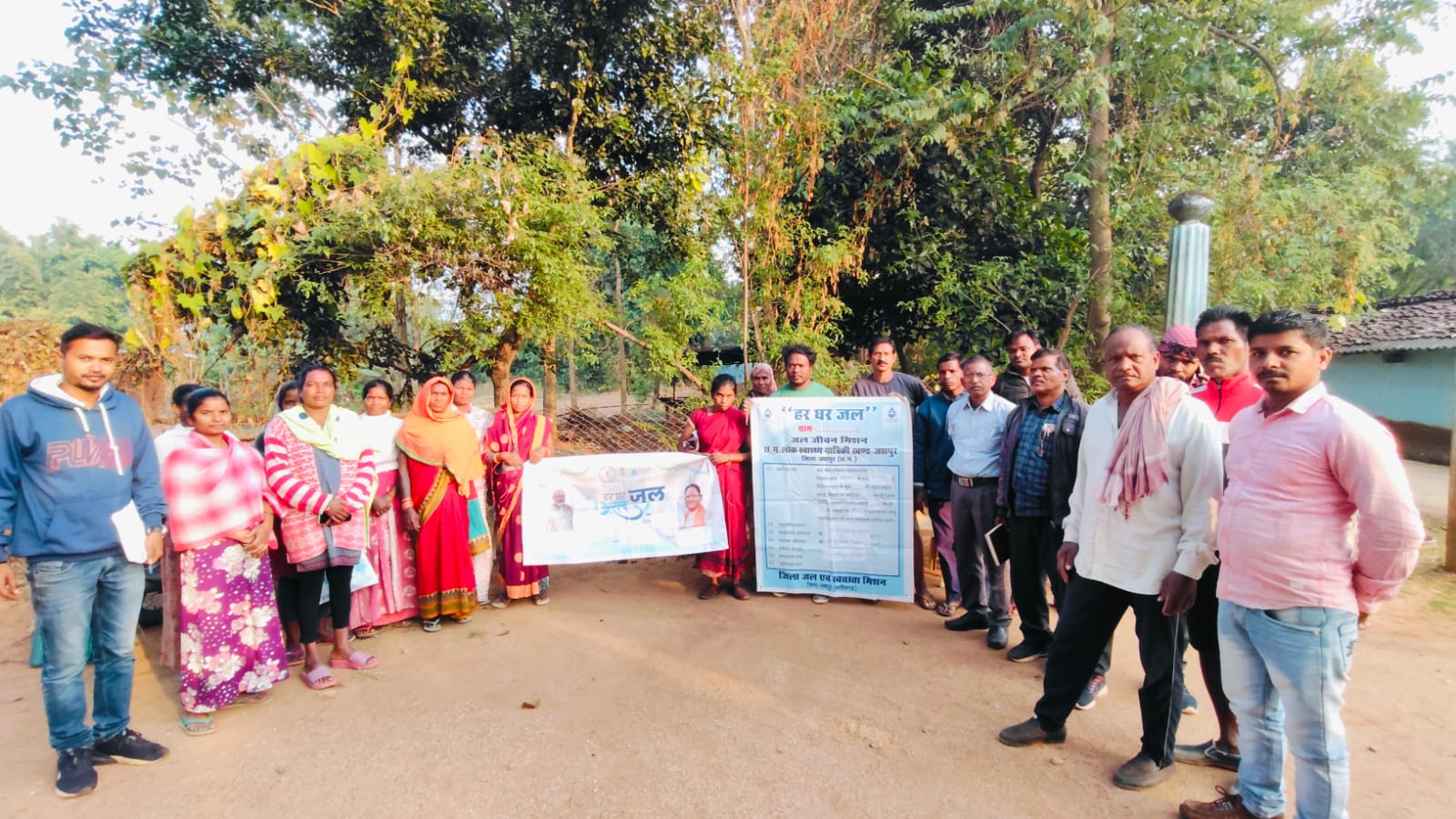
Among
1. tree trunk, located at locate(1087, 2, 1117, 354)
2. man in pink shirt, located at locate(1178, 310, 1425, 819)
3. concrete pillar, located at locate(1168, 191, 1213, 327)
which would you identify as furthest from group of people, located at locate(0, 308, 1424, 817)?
tree trunk, located at locate(1087, 2, 1117, 354)

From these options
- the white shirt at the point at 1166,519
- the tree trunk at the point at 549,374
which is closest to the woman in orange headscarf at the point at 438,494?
the tree trunk at the point at 549,374

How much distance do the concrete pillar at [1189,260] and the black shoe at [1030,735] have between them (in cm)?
323

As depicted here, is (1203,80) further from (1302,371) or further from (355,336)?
(355,336)

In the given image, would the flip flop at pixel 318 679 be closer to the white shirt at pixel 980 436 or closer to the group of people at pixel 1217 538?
the group of people at pixel 1217 538

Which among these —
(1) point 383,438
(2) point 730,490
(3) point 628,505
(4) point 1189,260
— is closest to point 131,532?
(1) point 383,438

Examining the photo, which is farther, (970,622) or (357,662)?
(970,622)

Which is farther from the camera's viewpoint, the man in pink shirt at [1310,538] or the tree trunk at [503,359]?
the tree trunk at [503,359]

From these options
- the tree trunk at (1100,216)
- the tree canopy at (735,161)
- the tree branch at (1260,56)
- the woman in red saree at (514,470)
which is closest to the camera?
the woman in red saree at (514,470)

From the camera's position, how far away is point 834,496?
459 cm

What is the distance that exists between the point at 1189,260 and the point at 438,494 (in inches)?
199

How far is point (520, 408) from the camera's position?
463 centimetres

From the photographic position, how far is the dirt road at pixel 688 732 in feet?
8.49

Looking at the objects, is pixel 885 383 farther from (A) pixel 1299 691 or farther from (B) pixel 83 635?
(B) pixel 83 635

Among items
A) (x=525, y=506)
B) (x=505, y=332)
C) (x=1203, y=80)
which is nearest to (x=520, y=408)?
(x=525, y=506)
